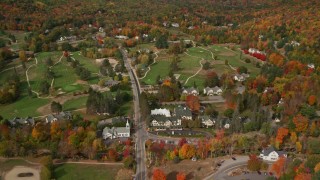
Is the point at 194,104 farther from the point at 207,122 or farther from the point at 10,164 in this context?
the point at 10,164

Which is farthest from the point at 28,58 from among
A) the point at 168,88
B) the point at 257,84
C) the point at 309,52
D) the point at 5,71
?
the point at 309,52

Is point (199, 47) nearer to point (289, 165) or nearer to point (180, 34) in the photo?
point (180, 34)

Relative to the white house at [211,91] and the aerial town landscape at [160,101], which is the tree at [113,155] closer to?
the aerial town landscape at [160,101]

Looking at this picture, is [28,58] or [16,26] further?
[16,26]

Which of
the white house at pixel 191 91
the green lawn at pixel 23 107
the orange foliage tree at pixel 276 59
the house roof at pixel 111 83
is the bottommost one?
the orange foliage tree at pixel 276 59

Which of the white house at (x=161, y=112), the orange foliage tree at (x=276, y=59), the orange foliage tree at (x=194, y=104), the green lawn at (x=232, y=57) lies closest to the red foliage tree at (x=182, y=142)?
the white house at (x=161, y=112)

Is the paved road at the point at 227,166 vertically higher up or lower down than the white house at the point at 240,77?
higher up

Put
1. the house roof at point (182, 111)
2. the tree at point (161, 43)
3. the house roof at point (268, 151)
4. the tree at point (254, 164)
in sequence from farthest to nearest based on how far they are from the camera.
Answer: the tree at point (161, 43), the house roof at point (182, 111), the house roof at point (268, 151), the tree at point (254, 164)
